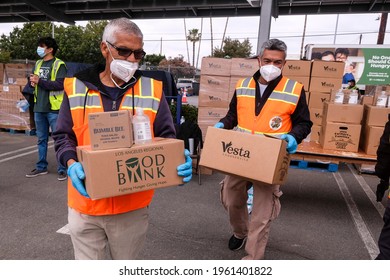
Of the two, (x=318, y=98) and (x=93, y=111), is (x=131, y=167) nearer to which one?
(x=93, y=111)

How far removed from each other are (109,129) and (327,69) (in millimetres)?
5183

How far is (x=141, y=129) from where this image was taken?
66.3 inches

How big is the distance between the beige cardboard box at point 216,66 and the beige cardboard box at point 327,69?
1.51m

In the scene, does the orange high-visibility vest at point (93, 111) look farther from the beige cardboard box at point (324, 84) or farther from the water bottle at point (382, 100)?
the beige cardboard box at point (324, 84)

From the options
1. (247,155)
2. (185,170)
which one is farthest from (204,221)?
(185,170)

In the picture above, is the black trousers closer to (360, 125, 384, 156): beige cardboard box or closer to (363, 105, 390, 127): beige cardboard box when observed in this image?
(360, 125, 384, 156): beige cardboard box

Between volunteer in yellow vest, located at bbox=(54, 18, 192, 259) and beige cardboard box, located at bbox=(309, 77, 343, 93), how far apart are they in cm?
475

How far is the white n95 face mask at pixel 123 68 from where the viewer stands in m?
1.76

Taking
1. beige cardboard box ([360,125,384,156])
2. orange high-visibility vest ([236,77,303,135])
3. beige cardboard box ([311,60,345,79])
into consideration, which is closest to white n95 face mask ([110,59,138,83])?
orange high-visibility vest ([236,77,303,135])

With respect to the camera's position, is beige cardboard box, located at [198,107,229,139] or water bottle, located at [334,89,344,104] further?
beige cardboard box, located at [198,107,229,139]

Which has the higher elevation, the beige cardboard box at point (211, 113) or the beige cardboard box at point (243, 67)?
the beige cardboard box at point (243, 67)

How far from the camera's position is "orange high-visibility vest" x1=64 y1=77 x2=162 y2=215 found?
1.71 m

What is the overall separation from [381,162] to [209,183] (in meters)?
3.12

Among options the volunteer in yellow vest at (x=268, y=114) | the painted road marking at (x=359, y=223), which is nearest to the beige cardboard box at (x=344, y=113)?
the painted road marking at (x=359, y=223)
